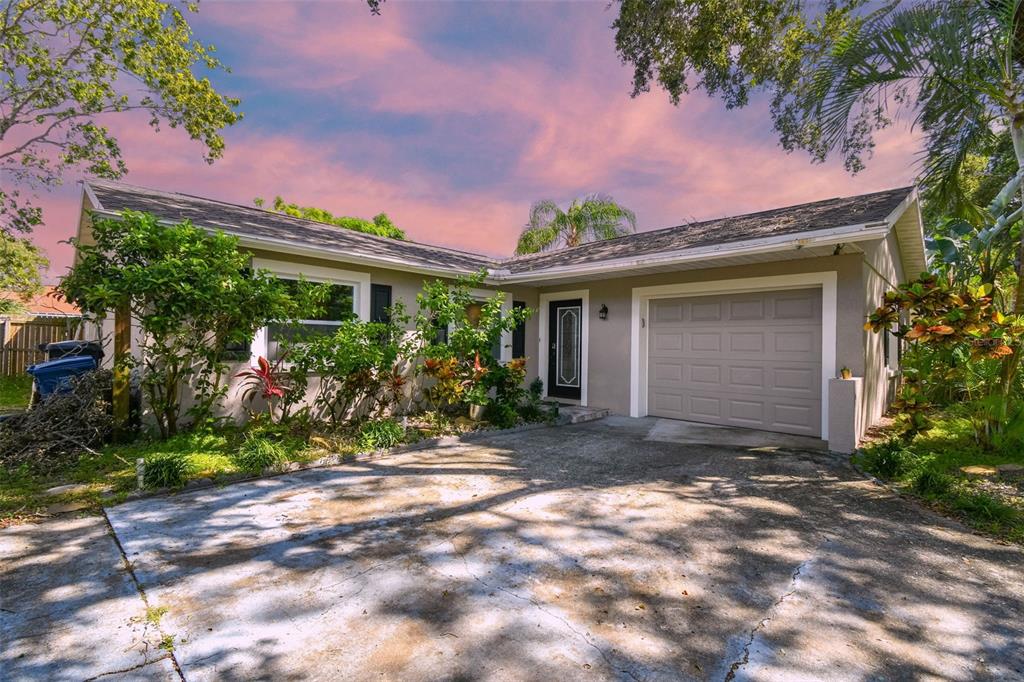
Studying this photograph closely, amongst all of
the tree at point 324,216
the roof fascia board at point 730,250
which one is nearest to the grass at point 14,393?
the roof fascia board at point 730,250

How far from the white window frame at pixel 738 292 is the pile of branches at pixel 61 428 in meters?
7.67

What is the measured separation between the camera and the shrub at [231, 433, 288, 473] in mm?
4871

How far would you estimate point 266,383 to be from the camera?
18.5 feet

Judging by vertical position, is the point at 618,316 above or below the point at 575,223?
below

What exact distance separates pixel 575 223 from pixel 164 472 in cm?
1666

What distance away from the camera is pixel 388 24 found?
6.82 meters

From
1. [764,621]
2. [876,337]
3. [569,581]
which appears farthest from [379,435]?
[876,337]

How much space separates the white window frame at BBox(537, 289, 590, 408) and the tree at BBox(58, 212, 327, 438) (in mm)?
5107

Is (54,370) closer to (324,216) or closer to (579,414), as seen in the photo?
(579,414)

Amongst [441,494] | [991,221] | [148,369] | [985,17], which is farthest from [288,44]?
[991,221]

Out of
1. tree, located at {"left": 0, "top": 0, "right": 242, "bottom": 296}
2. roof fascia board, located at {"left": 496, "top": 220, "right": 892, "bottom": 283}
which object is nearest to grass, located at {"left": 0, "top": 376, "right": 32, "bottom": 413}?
tree, located at {"left": 0, "top": 0, "right": 242, "bottom": 296}

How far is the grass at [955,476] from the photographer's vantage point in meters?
3.82

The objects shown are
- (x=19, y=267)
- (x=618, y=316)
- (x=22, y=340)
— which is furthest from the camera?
(x=19, y=267)

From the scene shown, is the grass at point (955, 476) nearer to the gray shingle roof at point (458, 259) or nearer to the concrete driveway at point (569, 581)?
the concrete driveway at point (569, 581)
